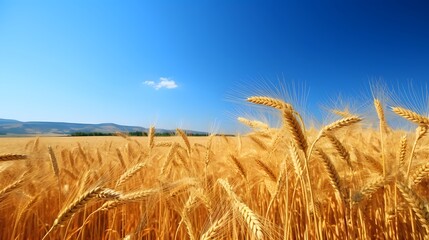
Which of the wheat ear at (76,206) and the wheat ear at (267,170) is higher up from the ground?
the wheat ear at (267,170)

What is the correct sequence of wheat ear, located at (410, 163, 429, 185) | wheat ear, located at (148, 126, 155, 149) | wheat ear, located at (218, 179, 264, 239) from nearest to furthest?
1. wheat ear, located at (218, 179, 264, 239)
2. wheat ear, located at (410, 163, 429, 185)
3. wheat ear, located at (148, 126, 155, 149)

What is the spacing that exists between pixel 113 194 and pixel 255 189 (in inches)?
68.8

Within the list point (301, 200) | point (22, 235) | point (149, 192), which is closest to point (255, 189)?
point (301, 200)

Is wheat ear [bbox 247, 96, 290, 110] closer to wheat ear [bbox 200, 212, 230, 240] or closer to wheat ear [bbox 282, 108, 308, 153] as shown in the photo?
wheat ear [bbox 282, 108, 308, 153]

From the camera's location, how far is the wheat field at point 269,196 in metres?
1.46

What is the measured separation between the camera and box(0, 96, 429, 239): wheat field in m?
1.46

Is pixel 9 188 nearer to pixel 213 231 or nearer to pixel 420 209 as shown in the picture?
pixel 213 231

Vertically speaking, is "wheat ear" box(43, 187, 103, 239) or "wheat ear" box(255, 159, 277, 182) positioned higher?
"wheat ear" box(255, 159, 277, 182)

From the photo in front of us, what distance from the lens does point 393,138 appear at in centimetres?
370

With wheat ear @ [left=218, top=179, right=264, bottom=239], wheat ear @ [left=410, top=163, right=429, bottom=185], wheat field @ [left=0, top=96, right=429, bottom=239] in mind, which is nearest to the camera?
wheat ear @ [left=218, top=179, right=264, bottom=239]

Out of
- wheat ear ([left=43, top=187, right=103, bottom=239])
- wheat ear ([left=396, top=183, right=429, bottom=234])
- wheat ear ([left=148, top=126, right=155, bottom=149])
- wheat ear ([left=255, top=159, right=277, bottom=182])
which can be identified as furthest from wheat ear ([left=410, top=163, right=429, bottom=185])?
wheat ear ([left=148, top=126, right=155, bottom=149])

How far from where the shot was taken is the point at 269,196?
8.50 ft

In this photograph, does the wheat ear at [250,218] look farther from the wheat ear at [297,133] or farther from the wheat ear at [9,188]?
the wheat ear at [9,188]

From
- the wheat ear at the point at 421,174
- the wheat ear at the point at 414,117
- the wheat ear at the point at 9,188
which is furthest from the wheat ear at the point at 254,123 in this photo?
the wheat ear at the point at 9,188
